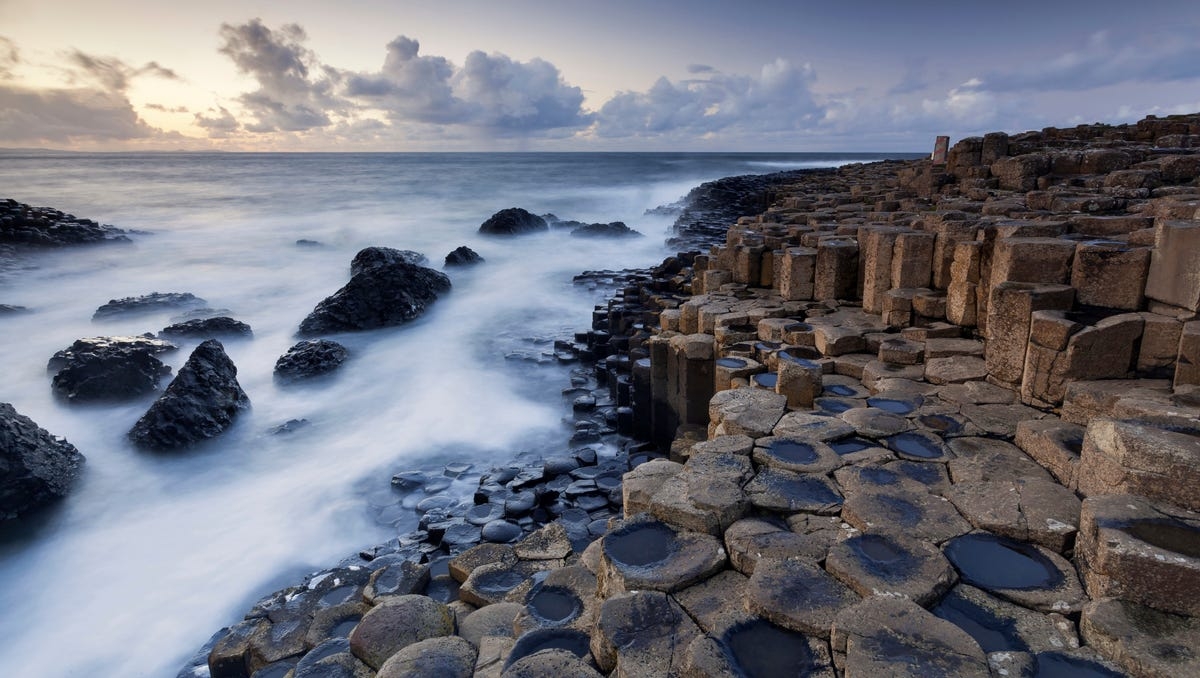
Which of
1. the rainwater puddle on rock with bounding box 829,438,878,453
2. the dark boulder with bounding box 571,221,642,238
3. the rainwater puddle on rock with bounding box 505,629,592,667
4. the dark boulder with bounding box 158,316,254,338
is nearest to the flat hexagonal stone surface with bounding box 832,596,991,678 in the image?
the rainwater puddle on rock with bounding box 505,629,592,667

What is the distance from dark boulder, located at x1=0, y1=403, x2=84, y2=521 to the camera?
6.59m

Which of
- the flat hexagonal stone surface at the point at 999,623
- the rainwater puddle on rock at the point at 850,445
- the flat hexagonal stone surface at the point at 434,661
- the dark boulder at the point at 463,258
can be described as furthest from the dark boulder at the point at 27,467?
the dark boulder at the point at 463,258

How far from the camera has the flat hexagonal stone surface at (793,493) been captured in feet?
10.5

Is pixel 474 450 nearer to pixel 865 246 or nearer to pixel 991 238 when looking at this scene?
pixel 865 246

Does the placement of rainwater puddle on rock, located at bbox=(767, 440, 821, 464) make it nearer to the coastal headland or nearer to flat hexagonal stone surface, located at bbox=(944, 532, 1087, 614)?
the coastal headland

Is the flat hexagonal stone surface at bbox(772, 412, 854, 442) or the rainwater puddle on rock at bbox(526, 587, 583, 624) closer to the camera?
the rainwater puddle on rock at bbox(526, 587, 583, 624)

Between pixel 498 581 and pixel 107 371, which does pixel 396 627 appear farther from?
pixel 107 371

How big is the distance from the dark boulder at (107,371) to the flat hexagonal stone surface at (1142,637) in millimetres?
11831

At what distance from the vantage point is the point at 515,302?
15.8m

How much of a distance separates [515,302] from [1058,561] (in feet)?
45.7

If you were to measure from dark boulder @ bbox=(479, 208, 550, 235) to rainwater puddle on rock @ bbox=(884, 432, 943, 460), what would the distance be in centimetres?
2207

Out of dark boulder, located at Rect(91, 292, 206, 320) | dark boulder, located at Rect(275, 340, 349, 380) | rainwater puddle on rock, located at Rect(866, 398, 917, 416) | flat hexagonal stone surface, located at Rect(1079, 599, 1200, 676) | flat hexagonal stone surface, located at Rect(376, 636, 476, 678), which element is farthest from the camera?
dark boulder, located at Rect(91, 292, 206, 320)

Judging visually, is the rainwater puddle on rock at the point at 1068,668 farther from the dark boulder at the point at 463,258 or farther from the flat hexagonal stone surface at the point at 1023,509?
the dark boulder at the point at 463,258

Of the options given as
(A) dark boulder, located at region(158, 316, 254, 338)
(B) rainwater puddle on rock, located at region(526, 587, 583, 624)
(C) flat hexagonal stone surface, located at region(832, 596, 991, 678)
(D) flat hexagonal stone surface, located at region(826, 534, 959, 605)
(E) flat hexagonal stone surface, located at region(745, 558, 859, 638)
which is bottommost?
(A) dark boulder, located at region(158, 316, 254, 338)
